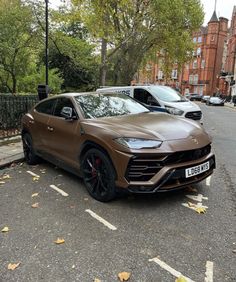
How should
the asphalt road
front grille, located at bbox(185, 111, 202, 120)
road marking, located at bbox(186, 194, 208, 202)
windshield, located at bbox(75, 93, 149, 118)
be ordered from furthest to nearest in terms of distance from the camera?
front grille, located at bbox(185, 111, 202, 120) < windshield, located at bbox(75, 93, 149, 118) < road marking, located at bbox(186, 194, 208, 202) < the asphalt road

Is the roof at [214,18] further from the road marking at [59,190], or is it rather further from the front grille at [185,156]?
the road marking at [59,190]

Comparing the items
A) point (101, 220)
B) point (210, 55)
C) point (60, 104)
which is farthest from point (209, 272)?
point (210, 55)

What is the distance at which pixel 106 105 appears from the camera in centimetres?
512

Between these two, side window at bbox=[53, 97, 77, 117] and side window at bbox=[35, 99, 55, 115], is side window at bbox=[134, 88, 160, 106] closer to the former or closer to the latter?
side window at bbox=[35, 99, 55, 115]

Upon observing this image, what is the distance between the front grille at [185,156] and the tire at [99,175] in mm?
723

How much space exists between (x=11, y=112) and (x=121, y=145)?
6.01 m

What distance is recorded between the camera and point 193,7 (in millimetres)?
28156

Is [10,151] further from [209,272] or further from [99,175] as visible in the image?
[209,272]

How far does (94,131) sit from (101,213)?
1109 millimetres

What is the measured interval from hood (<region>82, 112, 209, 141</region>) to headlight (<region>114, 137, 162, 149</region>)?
6cm

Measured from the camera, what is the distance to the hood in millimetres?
3945

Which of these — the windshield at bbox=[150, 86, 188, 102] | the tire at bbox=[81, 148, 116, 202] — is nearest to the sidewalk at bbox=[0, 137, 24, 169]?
the tire at bbox=[81, 148, 116, 202]

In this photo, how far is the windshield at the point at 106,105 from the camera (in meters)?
4.87

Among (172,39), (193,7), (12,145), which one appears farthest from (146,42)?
(12,145)
